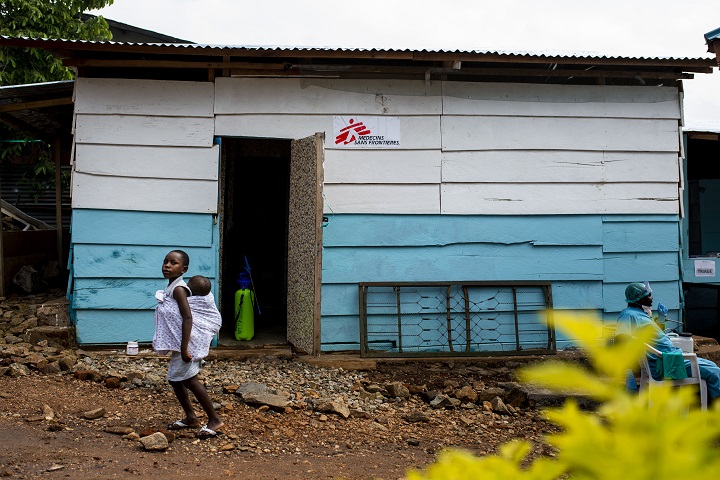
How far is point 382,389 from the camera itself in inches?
270

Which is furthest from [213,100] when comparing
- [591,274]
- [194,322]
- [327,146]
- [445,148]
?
[591,274]

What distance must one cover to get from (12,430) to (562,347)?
5509mm

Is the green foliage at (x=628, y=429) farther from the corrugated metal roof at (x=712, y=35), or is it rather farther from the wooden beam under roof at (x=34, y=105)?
the wooden beam under roof at (x=34, y=105)

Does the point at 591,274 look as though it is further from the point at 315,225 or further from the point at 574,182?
the point at 315,225

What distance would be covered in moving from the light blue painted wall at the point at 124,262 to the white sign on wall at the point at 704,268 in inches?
215

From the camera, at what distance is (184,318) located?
5.23 m

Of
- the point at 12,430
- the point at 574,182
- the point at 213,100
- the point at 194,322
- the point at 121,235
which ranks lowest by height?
the point at 12,430

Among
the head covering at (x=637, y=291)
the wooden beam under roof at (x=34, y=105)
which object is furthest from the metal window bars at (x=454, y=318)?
the wooden beam under roof at (x=34, y=105)

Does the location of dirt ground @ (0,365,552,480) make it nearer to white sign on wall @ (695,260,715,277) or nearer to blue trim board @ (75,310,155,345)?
blue trim board @ (75,310,155,345)

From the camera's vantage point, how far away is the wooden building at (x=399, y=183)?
294 inches

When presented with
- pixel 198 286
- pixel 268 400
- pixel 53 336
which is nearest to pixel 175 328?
pixel 198 286

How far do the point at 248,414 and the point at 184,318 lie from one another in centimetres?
119

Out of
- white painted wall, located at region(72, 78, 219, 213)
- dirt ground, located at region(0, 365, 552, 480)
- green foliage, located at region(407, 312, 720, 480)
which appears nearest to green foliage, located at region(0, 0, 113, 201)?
white painted wall, located at region(72, 78, 219, 213)

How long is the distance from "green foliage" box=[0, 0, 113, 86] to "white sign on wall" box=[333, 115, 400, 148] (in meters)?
7.64
